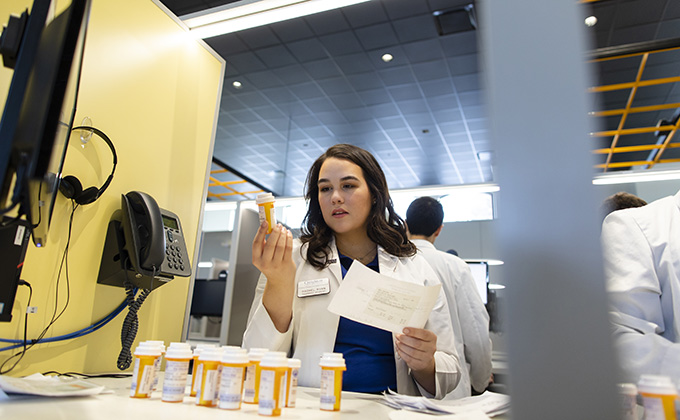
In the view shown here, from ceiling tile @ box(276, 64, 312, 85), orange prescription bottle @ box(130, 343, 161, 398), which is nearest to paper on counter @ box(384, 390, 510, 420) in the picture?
orange prescription bottle @ box(130, 343, 161, 398)

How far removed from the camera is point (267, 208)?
118cm

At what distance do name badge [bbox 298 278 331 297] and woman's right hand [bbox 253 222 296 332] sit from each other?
2.9 inches

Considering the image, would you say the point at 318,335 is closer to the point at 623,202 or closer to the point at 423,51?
the point at 623,202

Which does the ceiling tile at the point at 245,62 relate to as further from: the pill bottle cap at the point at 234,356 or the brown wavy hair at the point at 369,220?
the pill bottle cap at the point at 234,356

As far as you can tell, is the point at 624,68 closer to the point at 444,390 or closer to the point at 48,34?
the point at 444,390

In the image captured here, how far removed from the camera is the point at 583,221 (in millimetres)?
400

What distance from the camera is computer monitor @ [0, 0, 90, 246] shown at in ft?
1.94

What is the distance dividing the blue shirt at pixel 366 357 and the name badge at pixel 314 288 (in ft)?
0.37

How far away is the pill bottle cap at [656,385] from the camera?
1.73 feet

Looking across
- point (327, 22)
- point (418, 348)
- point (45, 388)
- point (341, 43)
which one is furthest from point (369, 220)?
point (341, 43)

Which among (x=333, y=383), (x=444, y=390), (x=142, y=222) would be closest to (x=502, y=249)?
(x=333, y=383)

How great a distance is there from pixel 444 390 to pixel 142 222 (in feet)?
3.48

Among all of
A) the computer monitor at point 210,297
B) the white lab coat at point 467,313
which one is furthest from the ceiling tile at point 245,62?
the white lab coat at point 467,313

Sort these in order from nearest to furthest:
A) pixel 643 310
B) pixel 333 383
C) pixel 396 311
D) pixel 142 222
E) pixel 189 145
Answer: pixel 333 383, pixel 396 311, pixel 643 310, pixel 142 222, pixel 189 145
